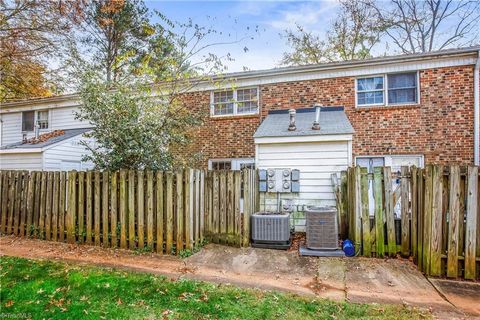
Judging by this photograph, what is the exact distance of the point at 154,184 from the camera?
648 centimetres

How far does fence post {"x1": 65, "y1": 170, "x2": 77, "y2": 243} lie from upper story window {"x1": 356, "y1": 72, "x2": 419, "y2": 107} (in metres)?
9.21

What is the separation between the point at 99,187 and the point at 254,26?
6664 millimetres

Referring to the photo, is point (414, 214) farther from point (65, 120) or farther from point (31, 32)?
point (31, 32)

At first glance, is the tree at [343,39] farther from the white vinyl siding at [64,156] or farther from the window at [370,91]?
the white vinyl siding at [64,156]

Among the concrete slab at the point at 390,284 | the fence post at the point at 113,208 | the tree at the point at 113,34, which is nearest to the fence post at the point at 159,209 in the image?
the fence post at the point at 113,208

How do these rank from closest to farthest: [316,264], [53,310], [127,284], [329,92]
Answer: [53,310]
[127,284]
[316,264]
[329,92]

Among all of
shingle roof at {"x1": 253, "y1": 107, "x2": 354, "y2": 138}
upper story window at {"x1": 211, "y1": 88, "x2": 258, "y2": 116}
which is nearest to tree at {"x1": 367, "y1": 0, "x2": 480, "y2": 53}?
shingle roof at {"x1": 253, "y1": 107, "x2": 354, "y2": 138}

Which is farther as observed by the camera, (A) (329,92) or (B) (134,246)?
(A) (329,92)

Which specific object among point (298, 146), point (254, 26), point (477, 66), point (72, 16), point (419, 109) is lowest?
point (298, 146)

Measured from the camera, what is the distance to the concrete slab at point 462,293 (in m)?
3.79

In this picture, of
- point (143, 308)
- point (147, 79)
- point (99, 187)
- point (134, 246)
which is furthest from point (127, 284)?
point (147, 79)

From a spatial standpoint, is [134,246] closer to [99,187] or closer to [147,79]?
[99,187]

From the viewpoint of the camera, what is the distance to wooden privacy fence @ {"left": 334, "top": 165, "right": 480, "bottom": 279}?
4.73 m

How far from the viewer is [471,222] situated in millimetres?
4715
